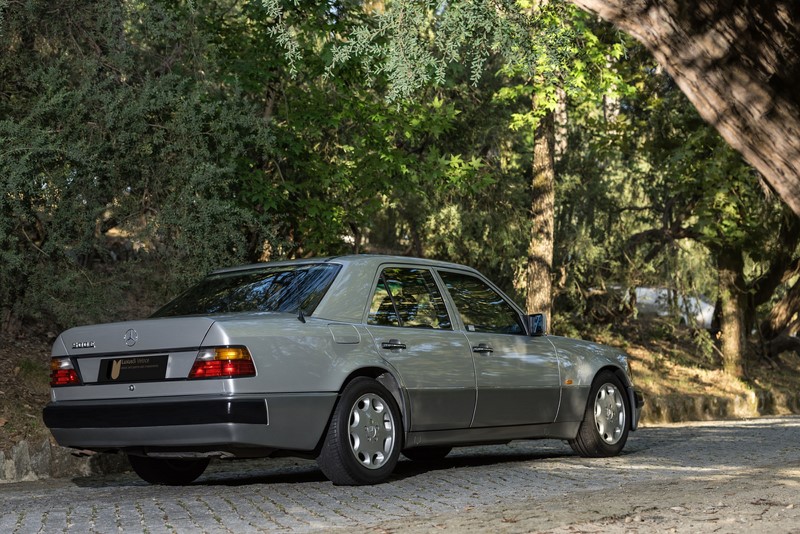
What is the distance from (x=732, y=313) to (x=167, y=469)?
18202 millimetres

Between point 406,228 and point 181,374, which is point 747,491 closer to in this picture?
point 181,374

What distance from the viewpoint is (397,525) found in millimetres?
6531

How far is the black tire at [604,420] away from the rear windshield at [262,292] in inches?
128

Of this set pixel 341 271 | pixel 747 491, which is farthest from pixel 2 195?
pixel 747 491

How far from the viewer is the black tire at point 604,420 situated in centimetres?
1065

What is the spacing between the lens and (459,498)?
7.79 m

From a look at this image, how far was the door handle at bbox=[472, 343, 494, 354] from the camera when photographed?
952 centimetres

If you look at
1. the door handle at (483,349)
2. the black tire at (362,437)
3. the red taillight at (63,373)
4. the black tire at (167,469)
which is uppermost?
the door handle at (483,349)

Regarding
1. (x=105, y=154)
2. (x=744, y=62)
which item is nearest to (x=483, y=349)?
(x=744, y=62)

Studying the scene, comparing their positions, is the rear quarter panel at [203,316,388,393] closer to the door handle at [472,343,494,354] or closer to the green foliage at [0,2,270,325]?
the door handle at [472,343,494,354]

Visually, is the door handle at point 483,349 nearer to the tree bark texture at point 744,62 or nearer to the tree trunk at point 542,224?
the tree bark texture at point 744,62

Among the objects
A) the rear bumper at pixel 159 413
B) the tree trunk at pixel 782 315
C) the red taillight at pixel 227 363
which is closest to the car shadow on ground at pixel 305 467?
the rear bumper at pixel 159 413

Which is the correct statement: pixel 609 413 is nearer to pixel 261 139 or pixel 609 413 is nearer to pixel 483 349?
pixel 483 349

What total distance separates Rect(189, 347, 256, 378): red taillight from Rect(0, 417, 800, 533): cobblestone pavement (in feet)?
2.86
